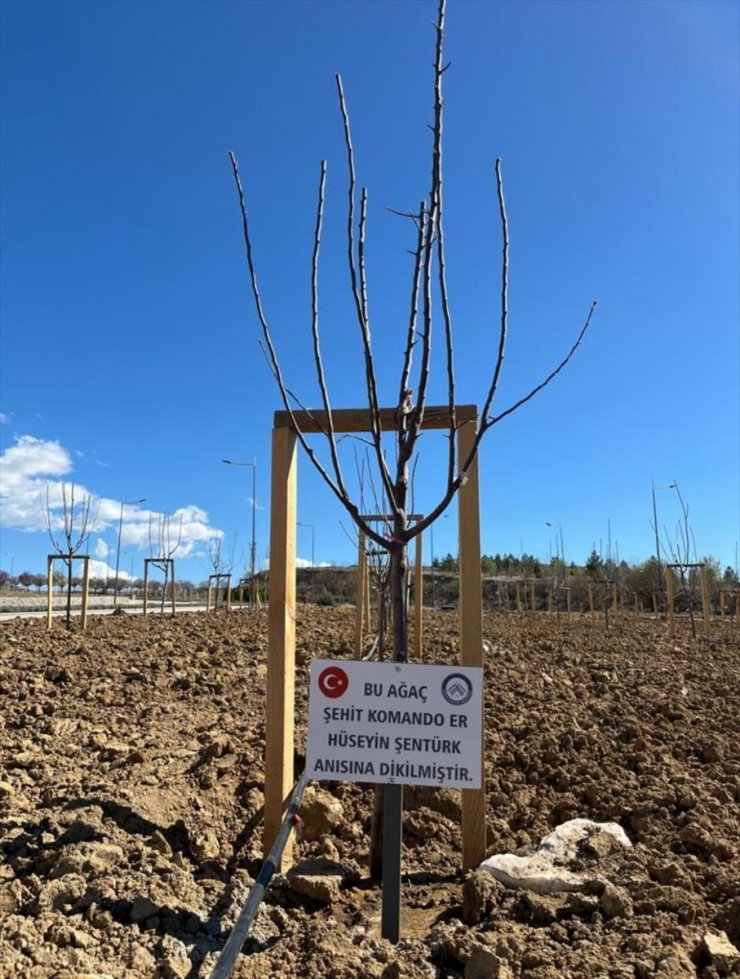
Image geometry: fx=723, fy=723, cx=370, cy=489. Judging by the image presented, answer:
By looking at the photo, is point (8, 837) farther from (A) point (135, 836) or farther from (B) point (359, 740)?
(B) point (359, 740)

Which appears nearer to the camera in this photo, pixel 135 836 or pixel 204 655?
pixel 135 836

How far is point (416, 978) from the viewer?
2.64m

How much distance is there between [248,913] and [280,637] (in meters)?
1.51

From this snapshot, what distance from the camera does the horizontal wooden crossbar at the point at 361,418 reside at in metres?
3.80

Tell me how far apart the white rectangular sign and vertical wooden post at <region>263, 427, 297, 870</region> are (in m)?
0.71

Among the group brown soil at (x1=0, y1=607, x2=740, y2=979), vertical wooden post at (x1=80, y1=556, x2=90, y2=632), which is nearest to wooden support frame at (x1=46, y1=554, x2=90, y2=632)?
vertical wooden post at (x1=80, y1=556, x2=90, y2=632)

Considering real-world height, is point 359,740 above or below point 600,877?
above

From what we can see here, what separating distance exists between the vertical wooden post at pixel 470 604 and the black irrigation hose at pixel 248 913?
0.88 m

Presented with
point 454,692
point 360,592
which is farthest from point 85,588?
point 454,692

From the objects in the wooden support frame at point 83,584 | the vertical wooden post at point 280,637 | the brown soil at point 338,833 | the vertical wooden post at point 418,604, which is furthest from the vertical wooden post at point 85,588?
the vertical wooden post at point 280,637

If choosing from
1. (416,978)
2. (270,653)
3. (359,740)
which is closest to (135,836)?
(270,653)

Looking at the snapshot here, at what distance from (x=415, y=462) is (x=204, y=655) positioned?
377cm

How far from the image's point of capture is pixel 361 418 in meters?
3.91

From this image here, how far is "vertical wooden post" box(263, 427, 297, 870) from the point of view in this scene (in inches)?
146
